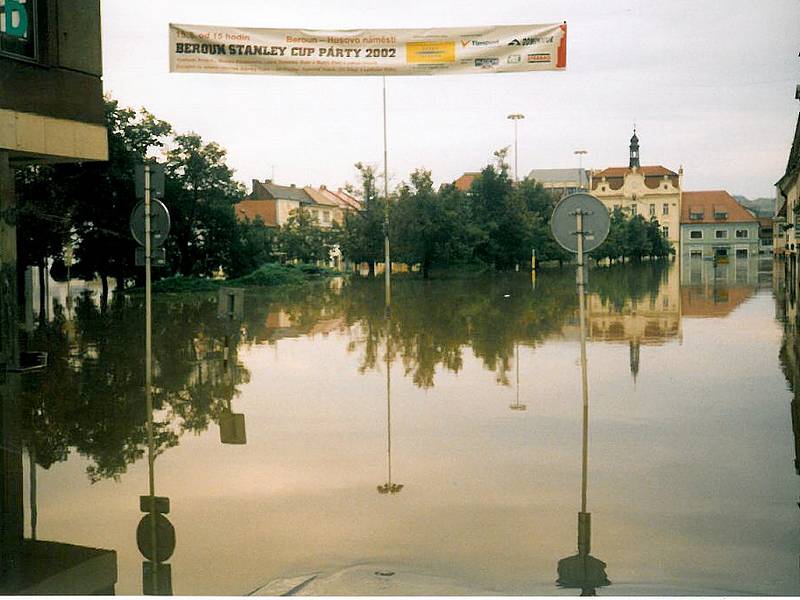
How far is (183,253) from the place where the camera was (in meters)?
45.3

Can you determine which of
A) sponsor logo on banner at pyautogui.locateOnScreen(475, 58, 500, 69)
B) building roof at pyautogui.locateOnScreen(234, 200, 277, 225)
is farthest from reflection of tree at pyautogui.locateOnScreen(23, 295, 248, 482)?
building roof at pyautogui.locateOnScreen(234, 200, 277, 225)

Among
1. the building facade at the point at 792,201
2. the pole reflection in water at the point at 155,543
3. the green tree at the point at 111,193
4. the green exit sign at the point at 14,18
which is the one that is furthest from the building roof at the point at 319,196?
the pole reflection in water at the point at 155,543

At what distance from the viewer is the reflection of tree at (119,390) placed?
943 cm

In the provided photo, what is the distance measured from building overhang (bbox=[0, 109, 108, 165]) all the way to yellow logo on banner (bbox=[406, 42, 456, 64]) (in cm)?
509

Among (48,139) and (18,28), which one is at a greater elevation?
(18,28)

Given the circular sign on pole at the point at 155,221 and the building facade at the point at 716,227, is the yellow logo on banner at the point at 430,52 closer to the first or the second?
the circular sign on pole at the point at 155,221

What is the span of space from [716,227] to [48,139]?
78861 millimetres

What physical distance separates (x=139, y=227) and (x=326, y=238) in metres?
52.3

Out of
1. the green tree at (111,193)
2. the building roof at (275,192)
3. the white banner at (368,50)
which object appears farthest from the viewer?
the building roof at (275,192)

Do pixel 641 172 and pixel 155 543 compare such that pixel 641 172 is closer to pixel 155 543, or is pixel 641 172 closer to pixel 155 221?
pixel 155 221

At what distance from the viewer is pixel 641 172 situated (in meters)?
84.8

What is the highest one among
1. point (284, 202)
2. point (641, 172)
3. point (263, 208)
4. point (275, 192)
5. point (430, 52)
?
point (641, 172)

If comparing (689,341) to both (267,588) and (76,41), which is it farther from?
(267,588)

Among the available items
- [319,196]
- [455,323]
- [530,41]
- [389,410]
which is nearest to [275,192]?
[319,196]
